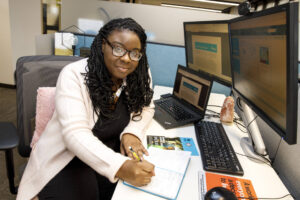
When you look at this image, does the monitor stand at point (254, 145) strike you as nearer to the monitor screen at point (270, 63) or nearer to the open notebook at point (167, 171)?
the monitor screen at point (270, 63)

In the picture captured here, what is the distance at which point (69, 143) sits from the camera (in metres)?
0.79

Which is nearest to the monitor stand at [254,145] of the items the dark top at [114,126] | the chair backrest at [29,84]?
the dark top at [114,126]

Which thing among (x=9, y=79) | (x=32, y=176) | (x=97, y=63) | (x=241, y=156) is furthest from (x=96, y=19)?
(x=9, y=79)

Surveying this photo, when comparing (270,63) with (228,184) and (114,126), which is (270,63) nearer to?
(228,184)

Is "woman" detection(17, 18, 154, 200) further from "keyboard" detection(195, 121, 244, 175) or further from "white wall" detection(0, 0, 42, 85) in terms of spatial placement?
"white wall" detection(0, 0, 42, 85)

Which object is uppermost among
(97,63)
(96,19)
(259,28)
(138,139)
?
(96,19)

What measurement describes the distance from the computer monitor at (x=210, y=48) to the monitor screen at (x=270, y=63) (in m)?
0.13

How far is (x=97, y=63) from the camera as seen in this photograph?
94 centimetres

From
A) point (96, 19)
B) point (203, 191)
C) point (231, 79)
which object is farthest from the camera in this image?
point (96, 19)

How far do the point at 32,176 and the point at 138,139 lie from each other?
0.43m

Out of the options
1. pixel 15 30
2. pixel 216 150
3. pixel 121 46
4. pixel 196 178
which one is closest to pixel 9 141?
pixel 121 46

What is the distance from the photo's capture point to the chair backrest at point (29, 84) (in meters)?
0.98

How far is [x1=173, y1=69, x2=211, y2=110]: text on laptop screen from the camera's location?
1178mm

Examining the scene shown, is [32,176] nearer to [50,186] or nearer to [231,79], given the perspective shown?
[50,186]
